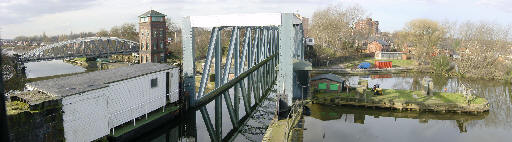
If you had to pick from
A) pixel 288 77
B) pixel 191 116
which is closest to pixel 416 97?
pixel 288 77

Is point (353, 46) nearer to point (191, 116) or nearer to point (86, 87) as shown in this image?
point (191, 116)

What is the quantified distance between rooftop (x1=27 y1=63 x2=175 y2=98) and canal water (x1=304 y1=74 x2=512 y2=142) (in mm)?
10413

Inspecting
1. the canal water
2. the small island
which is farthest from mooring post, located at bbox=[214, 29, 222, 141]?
the small island

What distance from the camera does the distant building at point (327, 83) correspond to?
28688 mm

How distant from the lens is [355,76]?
1901 inches

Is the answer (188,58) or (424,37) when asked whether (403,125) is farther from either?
(424,37)

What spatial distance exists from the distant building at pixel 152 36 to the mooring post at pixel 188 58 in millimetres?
26012

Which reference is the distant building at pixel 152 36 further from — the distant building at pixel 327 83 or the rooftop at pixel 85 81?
the distant building at pixel 327 83

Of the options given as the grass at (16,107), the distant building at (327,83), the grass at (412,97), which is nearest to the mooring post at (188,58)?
the grass at (16,107)

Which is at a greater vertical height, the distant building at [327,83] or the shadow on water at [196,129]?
the distant building at [327,83]

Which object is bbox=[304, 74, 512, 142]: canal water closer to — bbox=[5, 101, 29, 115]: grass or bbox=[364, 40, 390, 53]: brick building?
bbox=[5, 101, 29, 115]: grass

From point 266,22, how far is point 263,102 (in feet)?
32.9

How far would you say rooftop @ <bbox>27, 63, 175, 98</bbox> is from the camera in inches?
534

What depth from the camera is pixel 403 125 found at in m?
22.9
